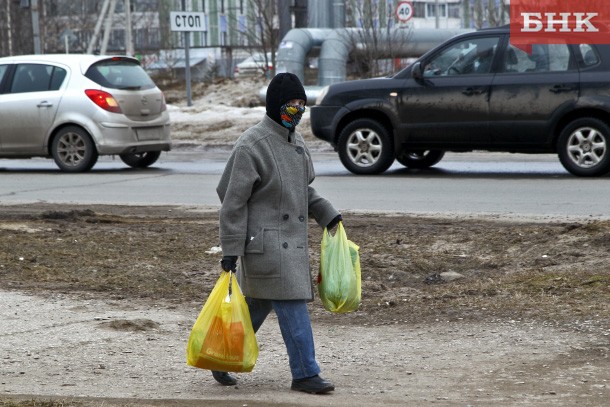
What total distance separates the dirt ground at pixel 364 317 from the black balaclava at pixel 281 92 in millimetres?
1299

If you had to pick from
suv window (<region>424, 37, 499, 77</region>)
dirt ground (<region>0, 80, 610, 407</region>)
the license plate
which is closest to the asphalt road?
the license plate

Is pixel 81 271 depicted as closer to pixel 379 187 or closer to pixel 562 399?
pixel 562 399

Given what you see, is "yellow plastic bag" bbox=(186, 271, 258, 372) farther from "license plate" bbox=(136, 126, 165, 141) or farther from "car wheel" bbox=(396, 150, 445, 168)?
"license plate" bbox=(136, 126, 165, 141)

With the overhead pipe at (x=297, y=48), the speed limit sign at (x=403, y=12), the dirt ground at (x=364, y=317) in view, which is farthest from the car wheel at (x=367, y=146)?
the speed limit sign at (x=403, y=12)

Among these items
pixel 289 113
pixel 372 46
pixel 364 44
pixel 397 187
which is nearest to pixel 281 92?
pixel 289 113

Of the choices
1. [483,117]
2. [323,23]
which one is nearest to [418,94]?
[483,117]

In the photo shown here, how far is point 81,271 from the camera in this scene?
8953mm

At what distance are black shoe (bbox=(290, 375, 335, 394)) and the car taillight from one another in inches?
461

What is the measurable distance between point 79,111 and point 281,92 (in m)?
11.8

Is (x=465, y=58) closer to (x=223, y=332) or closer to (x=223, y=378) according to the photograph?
(x=223, y=378)

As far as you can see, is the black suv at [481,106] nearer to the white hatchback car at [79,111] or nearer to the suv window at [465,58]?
the suv window at [465,58]

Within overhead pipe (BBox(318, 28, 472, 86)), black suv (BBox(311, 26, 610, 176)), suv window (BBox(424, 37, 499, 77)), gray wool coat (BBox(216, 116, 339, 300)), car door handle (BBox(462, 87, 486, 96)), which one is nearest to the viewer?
gray wool coat (BBox(216, 116, 339, 300))

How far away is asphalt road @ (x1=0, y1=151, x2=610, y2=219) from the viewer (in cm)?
1232

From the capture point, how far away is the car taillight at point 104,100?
1695 centimetres
